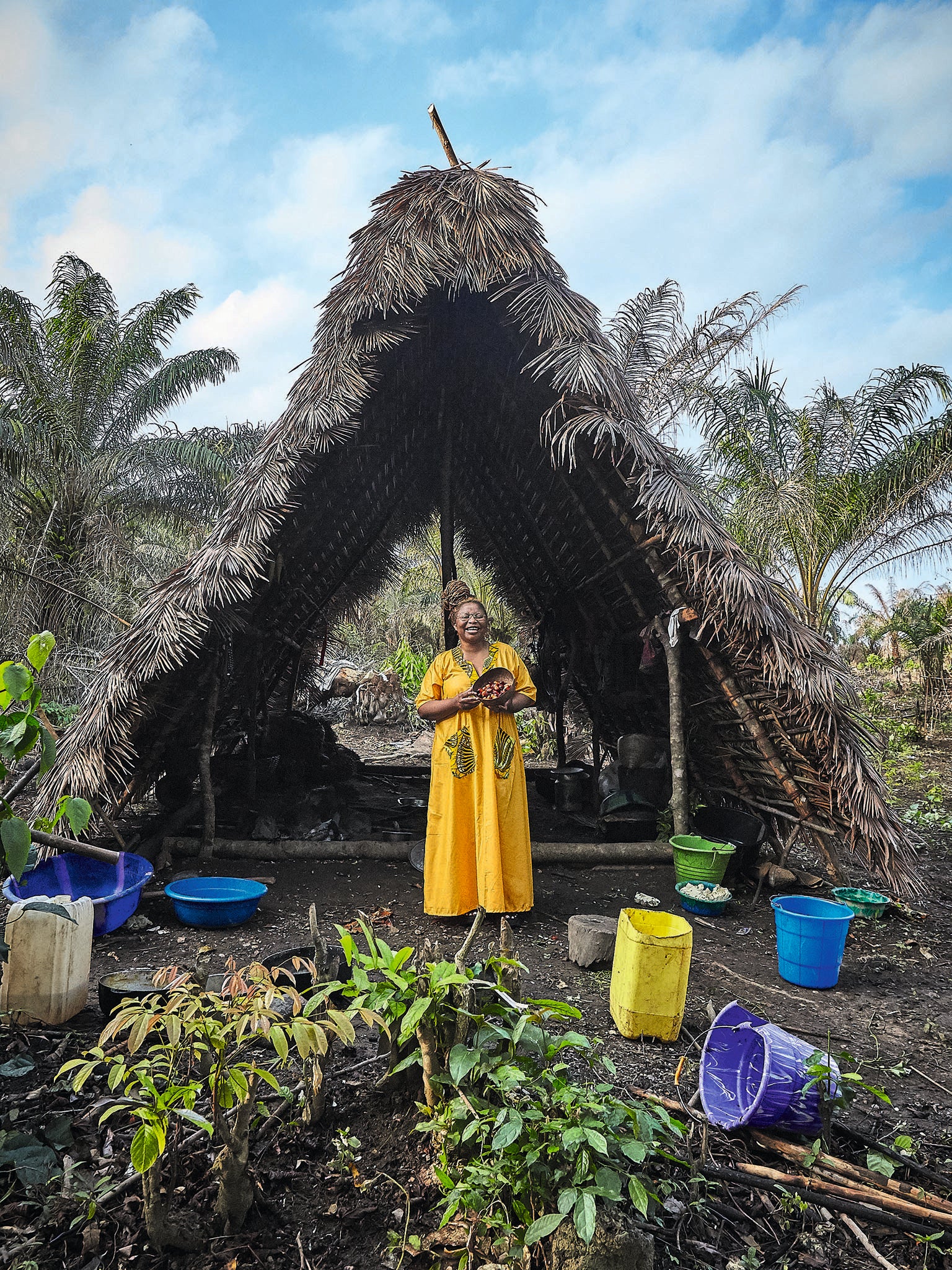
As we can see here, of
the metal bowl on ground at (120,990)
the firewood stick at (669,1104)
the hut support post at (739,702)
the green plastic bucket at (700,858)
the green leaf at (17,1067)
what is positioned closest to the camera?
the firewood stick at (669,1104)

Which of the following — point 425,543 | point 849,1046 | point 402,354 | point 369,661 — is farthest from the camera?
point 369,661

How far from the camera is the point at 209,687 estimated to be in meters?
4.90

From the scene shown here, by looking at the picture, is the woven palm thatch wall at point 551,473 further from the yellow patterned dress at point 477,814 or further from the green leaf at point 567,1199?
the green leaf at point 567,1199

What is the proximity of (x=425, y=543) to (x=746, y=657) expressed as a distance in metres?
4.37

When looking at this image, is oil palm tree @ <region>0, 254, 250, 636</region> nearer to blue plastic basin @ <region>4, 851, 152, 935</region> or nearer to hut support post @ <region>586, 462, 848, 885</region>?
blue plastic basin @ <region>4, 851, 152, 935</region>

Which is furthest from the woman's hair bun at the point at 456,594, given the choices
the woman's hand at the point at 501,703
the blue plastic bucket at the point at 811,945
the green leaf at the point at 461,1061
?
the green leaf at the point at 461,1061

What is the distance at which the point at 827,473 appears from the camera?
9.52m

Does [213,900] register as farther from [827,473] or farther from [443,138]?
[827,473]

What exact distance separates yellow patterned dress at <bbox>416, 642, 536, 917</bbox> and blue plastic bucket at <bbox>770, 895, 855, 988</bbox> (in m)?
1.17

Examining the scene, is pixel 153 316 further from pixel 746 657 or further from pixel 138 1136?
pixel 138 1136

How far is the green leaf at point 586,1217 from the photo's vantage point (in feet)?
4.18

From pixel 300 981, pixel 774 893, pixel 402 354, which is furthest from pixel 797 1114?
pixel 402 354

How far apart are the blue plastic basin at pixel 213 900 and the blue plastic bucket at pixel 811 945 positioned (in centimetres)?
244

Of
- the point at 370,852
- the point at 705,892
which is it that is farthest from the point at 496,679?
the point at 370,852
